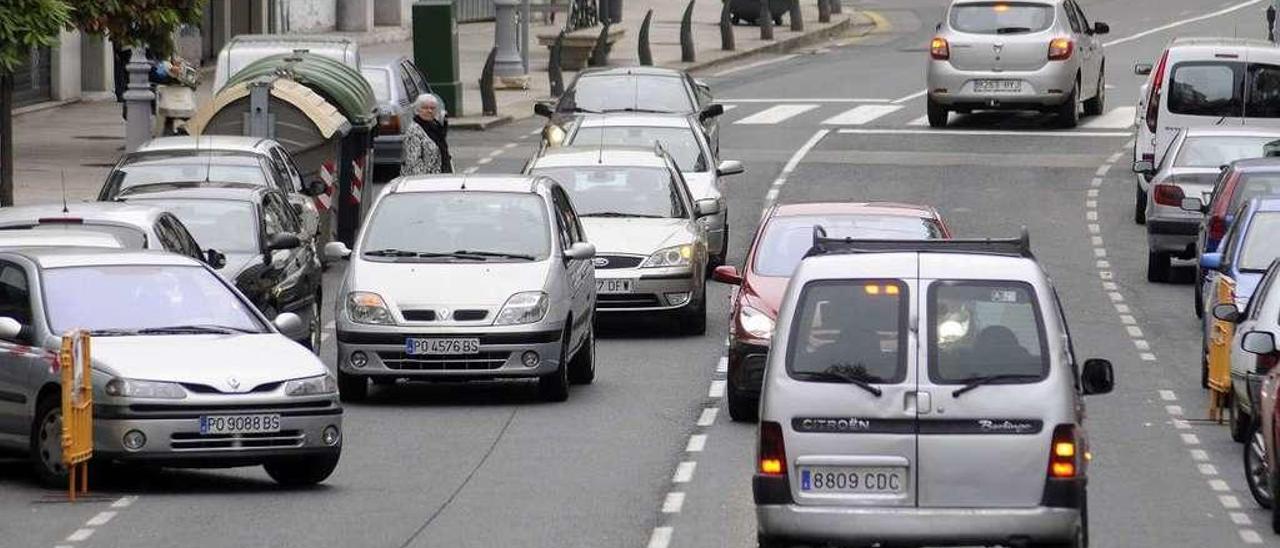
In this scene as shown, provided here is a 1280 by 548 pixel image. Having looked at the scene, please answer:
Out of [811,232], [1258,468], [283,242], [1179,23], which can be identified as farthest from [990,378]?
[1179,23]

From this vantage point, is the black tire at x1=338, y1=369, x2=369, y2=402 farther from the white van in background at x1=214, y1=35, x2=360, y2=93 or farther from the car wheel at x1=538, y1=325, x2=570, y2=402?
the white van in background at x1=214, y1=35, x2=360, y2=93

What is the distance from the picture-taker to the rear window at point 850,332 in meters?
12.3

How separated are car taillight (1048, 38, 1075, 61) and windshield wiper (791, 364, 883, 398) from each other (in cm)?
2791

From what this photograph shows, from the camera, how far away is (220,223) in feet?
76.0

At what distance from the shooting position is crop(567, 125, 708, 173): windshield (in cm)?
2967

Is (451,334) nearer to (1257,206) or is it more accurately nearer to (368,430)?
(368,430)

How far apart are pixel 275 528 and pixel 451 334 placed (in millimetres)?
5098

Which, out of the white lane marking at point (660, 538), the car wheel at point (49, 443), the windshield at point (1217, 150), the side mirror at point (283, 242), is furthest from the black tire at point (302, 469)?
the windshield at point (1217, 150)

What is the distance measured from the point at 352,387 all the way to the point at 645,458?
3.22 m

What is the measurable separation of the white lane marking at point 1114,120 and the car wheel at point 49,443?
2777 cm

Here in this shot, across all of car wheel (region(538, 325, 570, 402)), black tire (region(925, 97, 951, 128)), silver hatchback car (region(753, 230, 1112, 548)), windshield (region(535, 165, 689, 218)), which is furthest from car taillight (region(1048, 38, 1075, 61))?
silver hatchback car (region(753, 230, 1112, 548))

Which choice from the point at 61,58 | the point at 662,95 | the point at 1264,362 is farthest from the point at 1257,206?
the point at 61,58

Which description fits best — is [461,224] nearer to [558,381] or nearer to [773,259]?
[558,381]

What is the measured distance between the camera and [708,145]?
3042 cm
